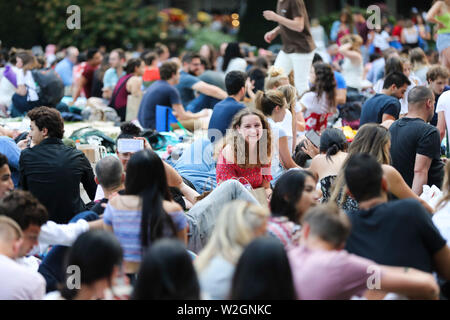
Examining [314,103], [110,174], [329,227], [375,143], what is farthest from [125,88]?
[329,227]

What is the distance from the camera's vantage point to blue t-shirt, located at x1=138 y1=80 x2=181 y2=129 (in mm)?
9648

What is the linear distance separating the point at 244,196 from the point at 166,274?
2308 mm

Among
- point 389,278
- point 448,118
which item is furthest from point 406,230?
point 448,118

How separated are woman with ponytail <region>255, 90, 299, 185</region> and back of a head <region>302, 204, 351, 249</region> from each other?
3.22 meters

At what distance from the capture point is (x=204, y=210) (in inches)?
209

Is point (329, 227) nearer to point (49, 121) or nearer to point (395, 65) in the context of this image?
point (49, 121)

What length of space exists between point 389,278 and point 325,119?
570 cm

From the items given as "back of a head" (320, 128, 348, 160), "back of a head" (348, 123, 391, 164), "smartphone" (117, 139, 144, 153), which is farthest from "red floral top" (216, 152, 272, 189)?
"back of a head" (348, 123, 391, 164)

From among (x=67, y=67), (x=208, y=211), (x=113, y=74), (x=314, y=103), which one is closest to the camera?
Result: (x=208, y=211)

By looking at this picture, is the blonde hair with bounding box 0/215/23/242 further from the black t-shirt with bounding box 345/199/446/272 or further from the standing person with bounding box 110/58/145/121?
the standing person with bounding box 110/58/145/121

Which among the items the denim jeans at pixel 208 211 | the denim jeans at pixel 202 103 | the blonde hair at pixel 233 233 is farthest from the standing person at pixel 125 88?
the blonde hair at pixel 233 233

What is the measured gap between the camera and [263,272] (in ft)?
10.2

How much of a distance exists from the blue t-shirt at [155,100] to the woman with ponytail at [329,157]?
4164mm
